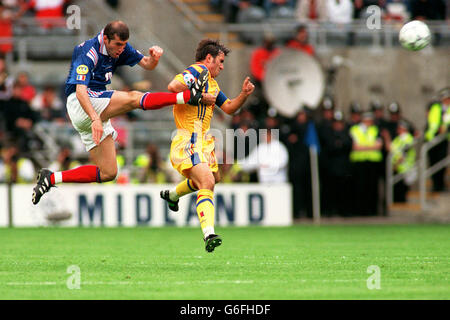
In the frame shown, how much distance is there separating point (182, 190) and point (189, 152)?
1.01 metres

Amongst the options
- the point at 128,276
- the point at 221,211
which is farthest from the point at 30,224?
the point at 128,276

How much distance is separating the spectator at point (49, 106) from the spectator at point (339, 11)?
22.7 feet

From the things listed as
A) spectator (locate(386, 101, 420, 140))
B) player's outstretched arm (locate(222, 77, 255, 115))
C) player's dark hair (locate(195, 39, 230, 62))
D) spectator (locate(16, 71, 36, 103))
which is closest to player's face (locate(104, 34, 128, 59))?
player's dark hair (locate(195, 39, 230, 62))

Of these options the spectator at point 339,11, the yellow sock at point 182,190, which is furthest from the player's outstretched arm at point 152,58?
the spectator at point 339,11

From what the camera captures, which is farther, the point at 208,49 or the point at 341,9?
the point at 341,9

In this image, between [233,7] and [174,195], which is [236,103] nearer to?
[174,195]

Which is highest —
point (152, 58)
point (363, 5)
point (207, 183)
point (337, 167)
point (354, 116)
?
point (363, 5)

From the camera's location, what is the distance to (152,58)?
11.2 meters

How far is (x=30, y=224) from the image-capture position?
63.3 ft

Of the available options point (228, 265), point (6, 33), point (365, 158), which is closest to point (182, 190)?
point (228, 265)

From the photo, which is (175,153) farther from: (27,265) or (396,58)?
(396,58)

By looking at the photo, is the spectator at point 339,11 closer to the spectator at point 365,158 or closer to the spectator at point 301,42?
the spectator at point 301,42

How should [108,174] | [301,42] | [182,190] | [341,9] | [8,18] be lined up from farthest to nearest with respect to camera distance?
[341,9] → [8,18] → [301,42] → [182,190] → [108,174]

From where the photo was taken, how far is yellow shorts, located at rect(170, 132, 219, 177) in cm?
1058
